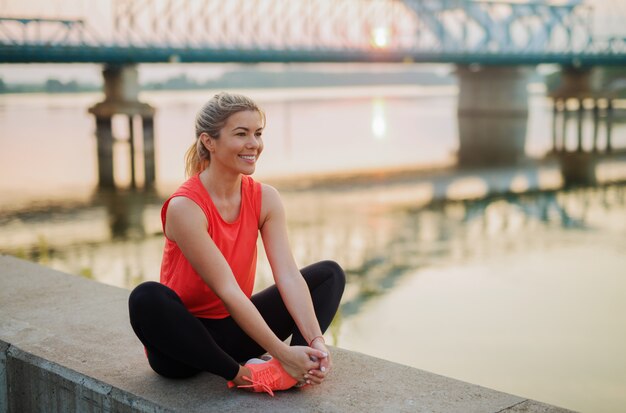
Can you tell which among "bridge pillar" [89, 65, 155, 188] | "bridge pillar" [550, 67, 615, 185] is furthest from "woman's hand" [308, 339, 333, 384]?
"bridge pillar" [89, 65, 155, 188]

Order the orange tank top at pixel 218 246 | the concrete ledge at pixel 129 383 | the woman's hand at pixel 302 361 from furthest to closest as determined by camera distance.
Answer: the orange tank top at pixel 218 246 < the woman's hand at pixel 302 361 < the concrete ledge at pixel 129 383

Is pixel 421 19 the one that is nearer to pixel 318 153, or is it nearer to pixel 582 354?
pixel 318 153

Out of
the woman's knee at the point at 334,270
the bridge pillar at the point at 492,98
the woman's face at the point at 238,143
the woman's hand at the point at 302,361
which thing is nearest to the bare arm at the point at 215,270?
the woman's hand at the point at 302,361

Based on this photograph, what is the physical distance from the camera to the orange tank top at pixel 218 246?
3.48 meters

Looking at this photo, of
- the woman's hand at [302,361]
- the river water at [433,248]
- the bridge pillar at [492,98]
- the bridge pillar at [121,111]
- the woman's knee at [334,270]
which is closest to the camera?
the woman's hand at [302,361]

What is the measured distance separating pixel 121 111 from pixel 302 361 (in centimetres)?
3290

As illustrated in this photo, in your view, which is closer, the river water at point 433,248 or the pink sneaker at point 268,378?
the pink sneaker at point 268,378

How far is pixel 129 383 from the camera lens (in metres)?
3.44

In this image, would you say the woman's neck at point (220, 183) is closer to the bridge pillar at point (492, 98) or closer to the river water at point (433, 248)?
the river water at point (433, 248)

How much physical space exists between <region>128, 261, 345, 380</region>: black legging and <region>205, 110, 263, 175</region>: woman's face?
58 cm

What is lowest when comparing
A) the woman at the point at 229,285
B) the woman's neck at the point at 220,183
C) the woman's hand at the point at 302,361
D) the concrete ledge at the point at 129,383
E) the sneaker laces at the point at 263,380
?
the concrete ledge at the point at 129,383

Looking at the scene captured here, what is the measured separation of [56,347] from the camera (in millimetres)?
3867

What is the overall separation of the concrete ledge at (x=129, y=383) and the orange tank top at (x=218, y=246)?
33cm

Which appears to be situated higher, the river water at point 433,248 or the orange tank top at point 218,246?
the orange tank top at point 218,246
